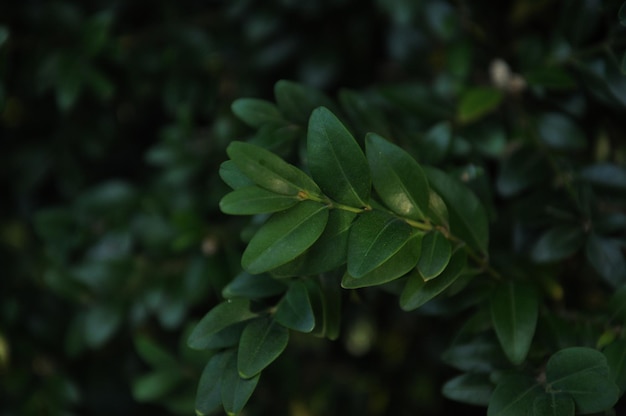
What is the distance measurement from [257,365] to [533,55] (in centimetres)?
79

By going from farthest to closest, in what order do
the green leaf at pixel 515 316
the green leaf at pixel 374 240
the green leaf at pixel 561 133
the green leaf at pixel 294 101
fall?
the green leaf at pixel 561 133 → the green leaf at pixel 294 101 → the green leaf at pixel 515 316 → the green leaf at pixel 374 240

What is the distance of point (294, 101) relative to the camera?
1000mm

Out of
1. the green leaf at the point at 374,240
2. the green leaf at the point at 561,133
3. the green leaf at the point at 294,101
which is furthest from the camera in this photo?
the green leaf at the point at 561,133

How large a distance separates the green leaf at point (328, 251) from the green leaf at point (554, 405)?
27cm

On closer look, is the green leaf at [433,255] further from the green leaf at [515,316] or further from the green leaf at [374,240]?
the green leaf at [515,316]

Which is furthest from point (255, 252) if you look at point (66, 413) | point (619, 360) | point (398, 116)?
point (66, 413)

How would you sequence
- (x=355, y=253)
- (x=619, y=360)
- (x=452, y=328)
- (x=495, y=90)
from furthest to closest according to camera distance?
1. (x=452, y=328)
2. (x=495, y=90)
3. (x=619, y=360)
4. (x=355, y=253)

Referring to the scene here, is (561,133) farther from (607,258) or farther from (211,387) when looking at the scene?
(211,387)

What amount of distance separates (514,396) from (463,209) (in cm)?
24

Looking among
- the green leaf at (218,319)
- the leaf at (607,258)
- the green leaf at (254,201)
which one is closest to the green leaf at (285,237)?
the green leaf at (254,201)

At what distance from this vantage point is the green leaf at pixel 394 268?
787 millimetres

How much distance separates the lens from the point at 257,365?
0.81m

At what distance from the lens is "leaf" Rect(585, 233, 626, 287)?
102 centimetres

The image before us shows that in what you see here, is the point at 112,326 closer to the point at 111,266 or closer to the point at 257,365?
the point at 111,266
